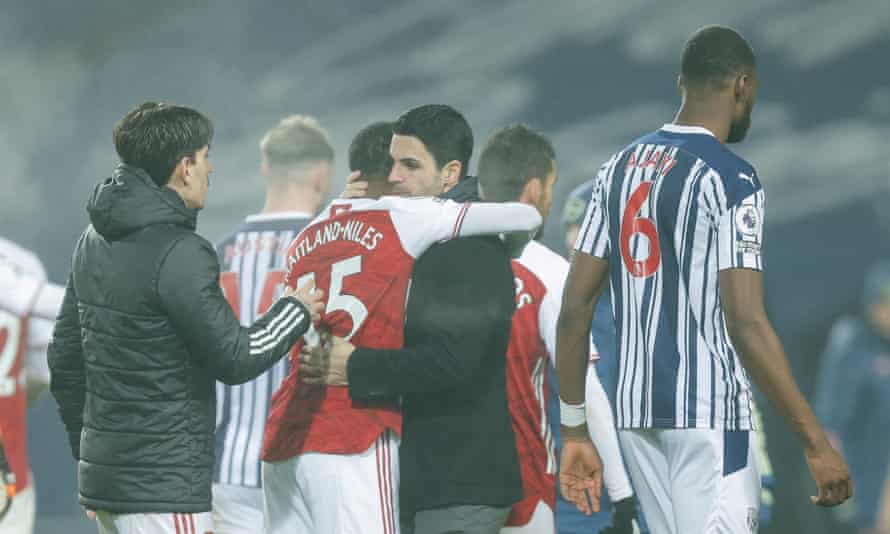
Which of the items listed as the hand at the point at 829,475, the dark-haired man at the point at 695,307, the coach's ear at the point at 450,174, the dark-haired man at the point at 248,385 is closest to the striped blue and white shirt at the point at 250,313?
the dark-haired man at the point at 248,385

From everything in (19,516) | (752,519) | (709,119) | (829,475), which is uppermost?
(709,119)

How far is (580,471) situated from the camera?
2807 mm

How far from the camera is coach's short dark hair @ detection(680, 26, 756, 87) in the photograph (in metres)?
2.64

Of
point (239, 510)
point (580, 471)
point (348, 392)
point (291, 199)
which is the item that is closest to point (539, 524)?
point (580, 471)

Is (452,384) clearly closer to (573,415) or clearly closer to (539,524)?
(573,415)

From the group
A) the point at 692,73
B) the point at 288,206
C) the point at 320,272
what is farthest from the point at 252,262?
the point at 692,73

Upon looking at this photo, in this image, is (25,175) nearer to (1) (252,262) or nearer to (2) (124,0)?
(2) (124,0)

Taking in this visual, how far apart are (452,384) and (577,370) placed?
27cm

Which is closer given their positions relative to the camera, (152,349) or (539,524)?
(152,349)

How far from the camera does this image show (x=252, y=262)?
3.98 meters

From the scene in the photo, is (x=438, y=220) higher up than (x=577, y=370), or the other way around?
(x=438, y=220)

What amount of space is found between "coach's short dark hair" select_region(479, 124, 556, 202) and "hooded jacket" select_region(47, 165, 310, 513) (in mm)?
1278

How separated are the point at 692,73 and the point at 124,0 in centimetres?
493

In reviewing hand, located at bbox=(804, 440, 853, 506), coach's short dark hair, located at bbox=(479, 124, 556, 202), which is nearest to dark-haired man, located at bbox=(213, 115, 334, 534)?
coach's short dark hair, located at bbox=(479, 124, 556, 202)
